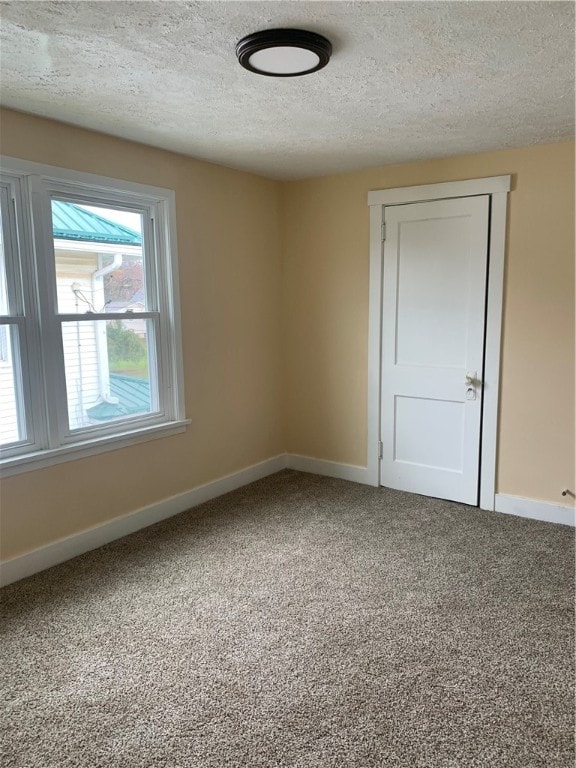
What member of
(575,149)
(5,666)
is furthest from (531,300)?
(5,666)

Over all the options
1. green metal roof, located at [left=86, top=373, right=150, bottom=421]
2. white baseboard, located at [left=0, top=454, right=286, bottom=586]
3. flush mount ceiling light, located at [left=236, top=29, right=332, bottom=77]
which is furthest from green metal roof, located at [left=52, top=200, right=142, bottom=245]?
white baseboard, located at [left=0, top=454, right=286, bottom=586]

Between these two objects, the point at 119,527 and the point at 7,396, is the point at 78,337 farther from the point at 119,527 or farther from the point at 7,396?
the point at 119,527

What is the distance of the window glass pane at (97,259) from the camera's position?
3100 millimetres

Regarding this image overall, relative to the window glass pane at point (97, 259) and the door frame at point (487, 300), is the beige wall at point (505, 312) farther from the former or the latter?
the window glass pane at point (97, 259)

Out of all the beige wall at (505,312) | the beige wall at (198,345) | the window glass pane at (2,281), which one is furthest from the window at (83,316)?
the beige wall at (505,312)

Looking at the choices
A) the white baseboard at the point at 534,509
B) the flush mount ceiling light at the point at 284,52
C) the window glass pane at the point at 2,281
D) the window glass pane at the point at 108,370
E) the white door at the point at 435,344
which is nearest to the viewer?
the flush mount ceiling light at the point at 284,52

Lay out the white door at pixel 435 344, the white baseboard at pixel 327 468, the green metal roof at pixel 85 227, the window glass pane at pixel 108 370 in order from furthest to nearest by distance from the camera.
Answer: the white baseboard at pixel 327 468 < the white door at pixel 435 344 < the window glass pane at pixel 108 370 < the green metal roof at pixel 85 227

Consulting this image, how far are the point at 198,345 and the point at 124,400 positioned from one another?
2.22 ft

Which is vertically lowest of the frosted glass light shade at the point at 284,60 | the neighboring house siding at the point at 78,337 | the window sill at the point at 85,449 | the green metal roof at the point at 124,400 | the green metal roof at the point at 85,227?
the window sill at the point at 85,449

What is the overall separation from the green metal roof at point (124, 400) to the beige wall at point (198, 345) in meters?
0.24

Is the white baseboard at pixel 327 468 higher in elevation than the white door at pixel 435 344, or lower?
lower

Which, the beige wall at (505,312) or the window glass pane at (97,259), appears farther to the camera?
the beige wall at (505,312)

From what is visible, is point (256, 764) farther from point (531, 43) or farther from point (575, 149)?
point (575, 149)

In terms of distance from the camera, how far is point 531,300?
3535 millimetres
